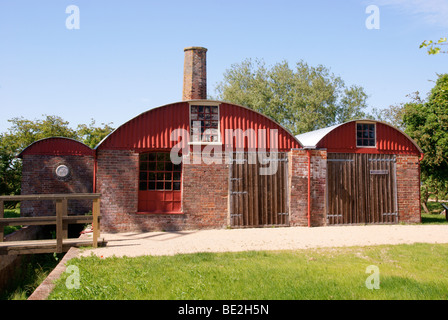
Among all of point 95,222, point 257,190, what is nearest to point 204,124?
point 257,190

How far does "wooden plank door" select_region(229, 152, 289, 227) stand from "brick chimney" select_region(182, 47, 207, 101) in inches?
164

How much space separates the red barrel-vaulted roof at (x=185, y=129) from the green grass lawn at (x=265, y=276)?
5773mm

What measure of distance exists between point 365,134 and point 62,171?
11.1m

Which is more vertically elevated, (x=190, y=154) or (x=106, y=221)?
(x=190, y=154)

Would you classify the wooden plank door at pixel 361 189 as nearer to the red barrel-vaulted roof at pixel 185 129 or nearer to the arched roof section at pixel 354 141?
the arched roof section at pixel 354 141

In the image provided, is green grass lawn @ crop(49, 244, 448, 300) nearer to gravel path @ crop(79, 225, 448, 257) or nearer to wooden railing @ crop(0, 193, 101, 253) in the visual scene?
gravel path @ crop(79, 225, 448, 257)

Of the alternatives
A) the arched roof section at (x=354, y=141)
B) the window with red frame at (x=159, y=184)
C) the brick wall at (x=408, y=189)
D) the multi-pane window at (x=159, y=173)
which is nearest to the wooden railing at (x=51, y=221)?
the window with red frame at (x=159, y=184)

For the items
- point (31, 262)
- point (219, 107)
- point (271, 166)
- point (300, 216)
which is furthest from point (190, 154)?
point (31, 262)

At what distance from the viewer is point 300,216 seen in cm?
1438

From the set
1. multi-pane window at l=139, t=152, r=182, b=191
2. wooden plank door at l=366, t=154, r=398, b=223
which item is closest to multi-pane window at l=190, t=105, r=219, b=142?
multi-pane window at l=139, t=152, r=182, b=191

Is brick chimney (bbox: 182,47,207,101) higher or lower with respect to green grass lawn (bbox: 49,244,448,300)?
higher

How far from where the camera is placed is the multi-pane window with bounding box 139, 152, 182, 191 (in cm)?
1418
